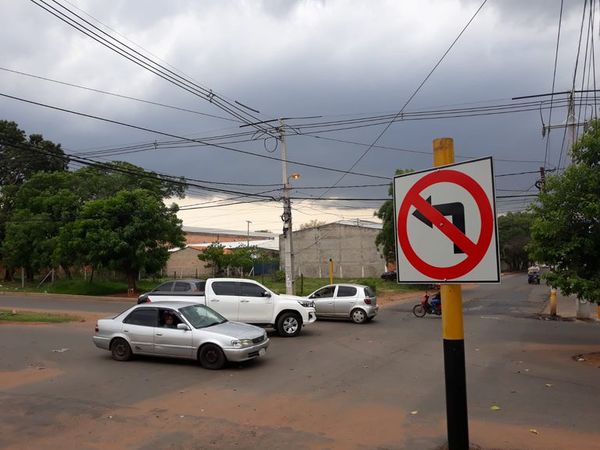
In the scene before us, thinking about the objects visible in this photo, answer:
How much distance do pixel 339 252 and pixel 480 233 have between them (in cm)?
5576

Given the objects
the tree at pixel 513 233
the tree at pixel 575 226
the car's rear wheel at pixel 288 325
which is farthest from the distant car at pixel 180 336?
the tree at pixel 513 233

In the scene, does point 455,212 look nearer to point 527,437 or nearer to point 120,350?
point 527,437

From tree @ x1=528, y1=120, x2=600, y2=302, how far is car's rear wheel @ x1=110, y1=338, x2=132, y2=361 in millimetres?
9739

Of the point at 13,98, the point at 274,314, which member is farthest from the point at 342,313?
the point at 13,98

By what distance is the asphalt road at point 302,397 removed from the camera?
21.1 ft

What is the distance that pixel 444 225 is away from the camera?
12.3 ft

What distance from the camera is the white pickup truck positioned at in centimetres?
1641

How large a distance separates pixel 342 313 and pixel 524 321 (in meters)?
7.51

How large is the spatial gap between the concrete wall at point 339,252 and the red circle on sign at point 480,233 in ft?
174

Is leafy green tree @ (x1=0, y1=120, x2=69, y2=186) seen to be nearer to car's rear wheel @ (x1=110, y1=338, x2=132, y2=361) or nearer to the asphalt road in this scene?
the asphalt road

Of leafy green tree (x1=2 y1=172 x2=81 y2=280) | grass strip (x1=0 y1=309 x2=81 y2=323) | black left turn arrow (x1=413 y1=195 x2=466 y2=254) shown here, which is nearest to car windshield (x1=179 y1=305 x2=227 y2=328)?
black left turn arrow (x1=413 y1=195 x2=466 y2=254)

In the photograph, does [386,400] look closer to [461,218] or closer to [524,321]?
[461,218]

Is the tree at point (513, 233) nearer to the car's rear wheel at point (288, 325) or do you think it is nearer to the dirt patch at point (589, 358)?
the car's rear wheel at point (288, 325)

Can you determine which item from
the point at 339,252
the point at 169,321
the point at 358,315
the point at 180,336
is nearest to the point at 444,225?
the point at 180,336
